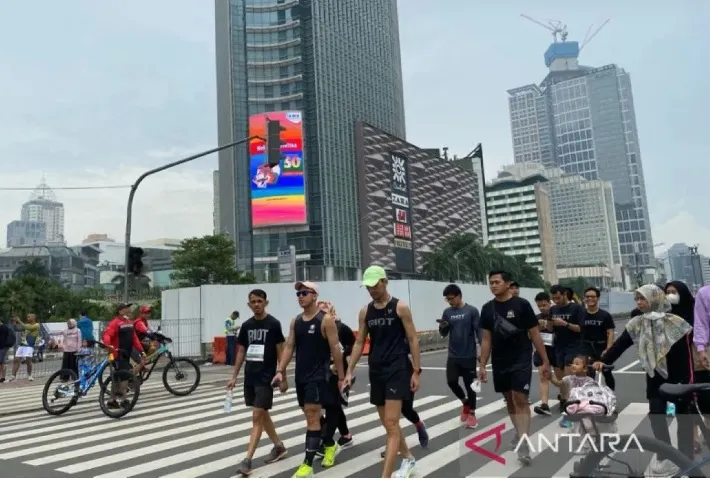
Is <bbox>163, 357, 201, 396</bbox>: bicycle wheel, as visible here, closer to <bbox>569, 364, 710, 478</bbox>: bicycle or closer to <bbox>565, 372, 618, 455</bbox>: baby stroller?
<bbox>565, 372, 618, 455</bbox>: baby stroller

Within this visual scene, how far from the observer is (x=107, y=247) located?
165 metres

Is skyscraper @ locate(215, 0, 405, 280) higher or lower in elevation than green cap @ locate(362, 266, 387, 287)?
higher

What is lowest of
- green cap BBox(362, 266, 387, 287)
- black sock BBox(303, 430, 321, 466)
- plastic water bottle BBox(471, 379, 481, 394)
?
black sock BBox(303, 430, 321, 466)

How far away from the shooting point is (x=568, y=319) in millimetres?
8188

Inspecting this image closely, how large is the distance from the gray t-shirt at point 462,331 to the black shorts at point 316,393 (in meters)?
2.89

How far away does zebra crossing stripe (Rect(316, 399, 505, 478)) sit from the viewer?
557cm

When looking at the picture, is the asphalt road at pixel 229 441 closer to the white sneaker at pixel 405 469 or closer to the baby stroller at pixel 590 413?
the white sneaker at pixel 405 469

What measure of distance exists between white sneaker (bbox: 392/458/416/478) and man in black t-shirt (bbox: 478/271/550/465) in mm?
1366

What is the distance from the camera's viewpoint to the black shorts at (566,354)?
796cm

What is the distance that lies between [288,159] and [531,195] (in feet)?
355

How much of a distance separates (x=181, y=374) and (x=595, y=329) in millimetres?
8450

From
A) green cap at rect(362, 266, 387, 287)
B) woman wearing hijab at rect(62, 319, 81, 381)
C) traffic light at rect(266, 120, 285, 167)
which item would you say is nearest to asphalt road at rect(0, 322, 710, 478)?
green cap at rect(362, 266, 387, 287)

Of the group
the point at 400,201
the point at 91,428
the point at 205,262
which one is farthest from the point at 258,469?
the point at 400,201

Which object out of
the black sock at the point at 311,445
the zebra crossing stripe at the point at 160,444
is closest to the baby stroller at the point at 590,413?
the black sock at the point at 311,445
